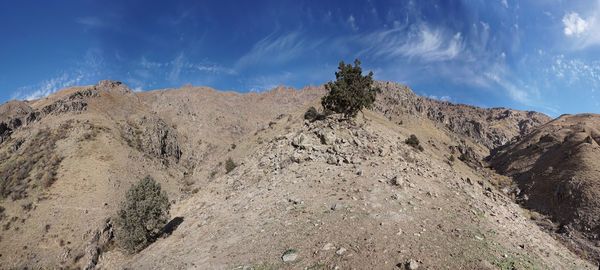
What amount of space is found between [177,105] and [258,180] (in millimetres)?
110055

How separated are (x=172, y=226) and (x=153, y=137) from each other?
2944 inches

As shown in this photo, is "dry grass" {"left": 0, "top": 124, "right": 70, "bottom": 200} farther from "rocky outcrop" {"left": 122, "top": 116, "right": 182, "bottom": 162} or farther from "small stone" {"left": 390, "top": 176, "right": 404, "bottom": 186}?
"small stone" {"left": 390, "top": 176, "right": 404, "bottom": 186}

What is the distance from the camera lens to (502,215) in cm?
2455

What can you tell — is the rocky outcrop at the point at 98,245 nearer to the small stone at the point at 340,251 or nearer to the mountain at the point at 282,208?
the mountain at the point at 282,208

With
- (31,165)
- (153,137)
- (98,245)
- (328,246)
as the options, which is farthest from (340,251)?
(153,137)

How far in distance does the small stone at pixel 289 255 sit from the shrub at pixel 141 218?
16.8 m

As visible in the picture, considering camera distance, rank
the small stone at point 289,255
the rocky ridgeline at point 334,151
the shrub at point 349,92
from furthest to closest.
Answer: the shrub at point 349,92 < the rocky ridgeline at point 334,151 < the small stone at point 289,255

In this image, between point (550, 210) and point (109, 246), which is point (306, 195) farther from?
point (550, 210)

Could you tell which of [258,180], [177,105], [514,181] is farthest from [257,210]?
[177,105]

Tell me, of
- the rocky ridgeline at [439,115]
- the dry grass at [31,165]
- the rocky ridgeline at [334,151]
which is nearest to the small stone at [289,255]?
the rocky ridgeline at [334,151]

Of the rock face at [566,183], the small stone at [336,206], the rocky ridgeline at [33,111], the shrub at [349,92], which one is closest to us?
the small stone at [336,206]

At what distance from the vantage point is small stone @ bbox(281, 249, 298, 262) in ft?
58.9

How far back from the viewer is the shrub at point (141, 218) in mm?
30172

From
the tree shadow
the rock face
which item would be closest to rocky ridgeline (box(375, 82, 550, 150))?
the rock face
